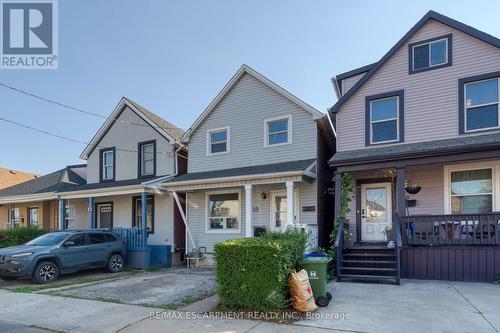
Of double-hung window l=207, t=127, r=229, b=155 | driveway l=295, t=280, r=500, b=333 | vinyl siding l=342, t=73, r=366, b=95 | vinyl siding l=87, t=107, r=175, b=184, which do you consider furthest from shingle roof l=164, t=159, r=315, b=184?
driveway l=295, t=280, r=500, b=333

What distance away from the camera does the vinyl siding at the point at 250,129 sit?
13.2 m

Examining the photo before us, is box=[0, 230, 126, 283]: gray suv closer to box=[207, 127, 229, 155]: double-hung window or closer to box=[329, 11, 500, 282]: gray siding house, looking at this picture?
box=[207, 127, 229, 155]: double-hung window

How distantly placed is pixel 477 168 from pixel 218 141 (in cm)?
931

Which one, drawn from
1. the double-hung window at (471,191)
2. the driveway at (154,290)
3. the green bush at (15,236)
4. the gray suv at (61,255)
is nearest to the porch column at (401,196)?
the double-hung window at (471,191)

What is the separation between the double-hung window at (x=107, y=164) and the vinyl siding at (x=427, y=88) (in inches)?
450

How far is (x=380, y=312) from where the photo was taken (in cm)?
671

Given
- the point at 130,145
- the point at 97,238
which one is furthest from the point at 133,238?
the point at 130,145

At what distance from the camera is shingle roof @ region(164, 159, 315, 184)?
12.2 metres

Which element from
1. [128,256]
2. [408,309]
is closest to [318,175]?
[408,309]

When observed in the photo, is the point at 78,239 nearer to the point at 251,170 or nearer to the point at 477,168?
the point at 251,170

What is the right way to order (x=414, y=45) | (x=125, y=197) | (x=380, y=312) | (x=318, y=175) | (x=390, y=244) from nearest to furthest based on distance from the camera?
(x=380, y=312) < (x=390, y=244) < (x=414, y=45) < (x=318, y=175) < (x=125, y=197)

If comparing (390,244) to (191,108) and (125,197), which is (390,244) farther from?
(191,108)

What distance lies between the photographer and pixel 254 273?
6.96m

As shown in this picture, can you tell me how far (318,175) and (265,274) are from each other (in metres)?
6.64
